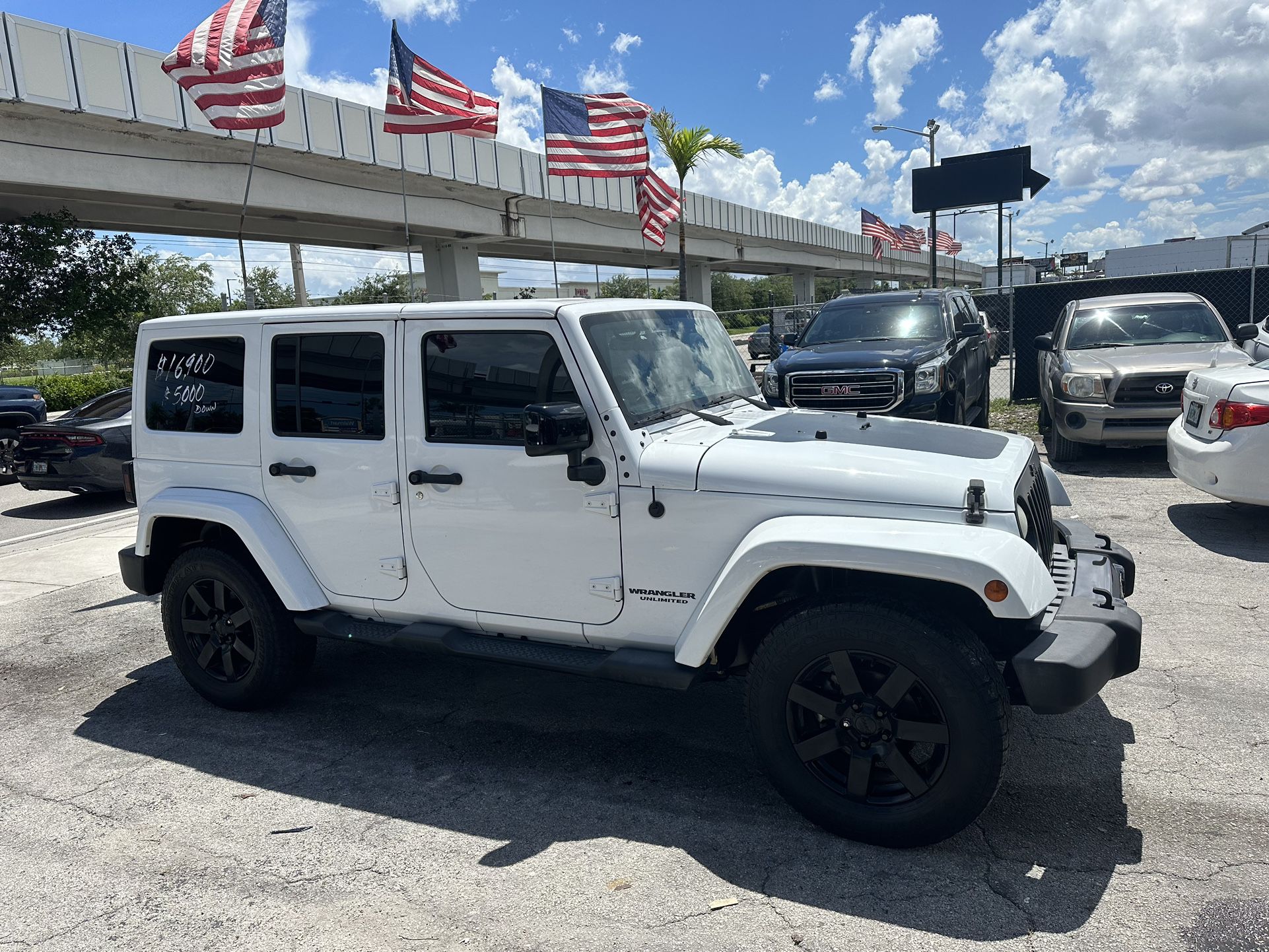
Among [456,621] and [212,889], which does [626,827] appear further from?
[212,889]

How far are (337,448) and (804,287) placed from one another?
7129 centimetres

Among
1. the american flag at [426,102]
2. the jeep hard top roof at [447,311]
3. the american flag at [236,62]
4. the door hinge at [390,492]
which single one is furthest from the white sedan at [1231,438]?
the american flag at [236,62]

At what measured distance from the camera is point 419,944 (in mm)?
Result: 2871

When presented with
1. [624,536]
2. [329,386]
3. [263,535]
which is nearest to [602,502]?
[624,536]

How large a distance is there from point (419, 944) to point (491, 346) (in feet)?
7.30

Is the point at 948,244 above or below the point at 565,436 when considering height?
above

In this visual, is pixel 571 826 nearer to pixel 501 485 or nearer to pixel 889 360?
pixel 501 485

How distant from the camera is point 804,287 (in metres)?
72.4

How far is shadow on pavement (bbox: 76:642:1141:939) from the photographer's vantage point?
3.03 m

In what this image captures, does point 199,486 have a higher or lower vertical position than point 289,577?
higher

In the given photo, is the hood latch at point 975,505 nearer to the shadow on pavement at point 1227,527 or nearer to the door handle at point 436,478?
the door handle at point 436,478

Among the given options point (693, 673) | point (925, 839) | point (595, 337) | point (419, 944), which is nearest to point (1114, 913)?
point (925, 839)

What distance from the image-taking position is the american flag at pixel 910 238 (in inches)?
1940

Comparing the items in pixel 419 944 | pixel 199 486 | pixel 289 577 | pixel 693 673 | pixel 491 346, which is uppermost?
pixel 491 346
